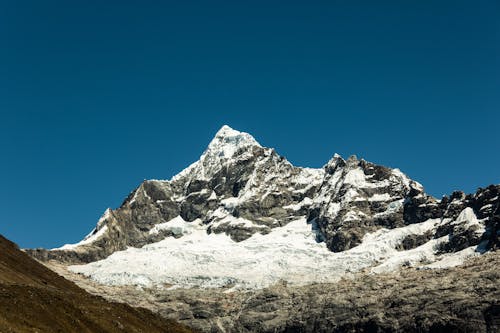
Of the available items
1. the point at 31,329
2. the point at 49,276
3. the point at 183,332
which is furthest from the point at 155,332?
the point at 49,276

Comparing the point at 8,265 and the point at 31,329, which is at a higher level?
the point at 8,265

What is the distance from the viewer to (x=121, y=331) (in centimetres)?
9262

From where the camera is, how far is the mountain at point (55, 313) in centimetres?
7689

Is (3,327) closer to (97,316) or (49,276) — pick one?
(97,316)

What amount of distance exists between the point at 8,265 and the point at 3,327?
5766cm

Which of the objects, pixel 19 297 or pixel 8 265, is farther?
pixel 8 265

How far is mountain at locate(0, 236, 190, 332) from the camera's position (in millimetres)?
76887

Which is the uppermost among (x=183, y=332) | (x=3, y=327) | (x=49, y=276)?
(x=49, y=276)

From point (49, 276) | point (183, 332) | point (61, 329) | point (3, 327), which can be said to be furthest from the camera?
point (49, 276)

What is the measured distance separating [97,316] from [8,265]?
3801cm

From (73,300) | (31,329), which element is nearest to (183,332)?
(73,300)

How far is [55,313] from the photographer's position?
279ft

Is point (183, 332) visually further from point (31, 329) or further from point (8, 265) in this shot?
point (31, 329)

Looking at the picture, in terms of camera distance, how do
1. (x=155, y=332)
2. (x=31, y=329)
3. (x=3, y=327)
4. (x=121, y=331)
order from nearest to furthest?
(x=3, y=327) → (x=31, y=329) → (x=121, y=331) → (x=155, y=332)
